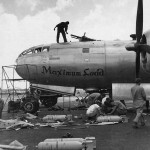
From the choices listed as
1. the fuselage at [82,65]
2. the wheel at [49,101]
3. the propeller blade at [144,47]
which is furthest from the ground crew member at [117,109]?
the wheel at [49,101]

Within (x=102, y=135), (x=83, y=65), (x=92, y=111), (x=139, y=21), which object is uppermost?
(x=139, y=21)

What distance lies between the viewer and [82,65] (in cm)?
2084

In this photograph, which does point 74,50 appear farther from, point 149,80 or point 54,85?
point 149,80

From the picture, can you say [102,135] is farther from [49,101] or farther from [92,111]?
[49,101]

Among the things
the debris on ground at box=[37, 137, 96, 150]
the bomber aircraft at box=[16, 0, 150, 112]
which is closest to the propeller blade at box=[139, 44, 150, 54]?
the bomber aircraft at box=[16, 0, 150, 112]

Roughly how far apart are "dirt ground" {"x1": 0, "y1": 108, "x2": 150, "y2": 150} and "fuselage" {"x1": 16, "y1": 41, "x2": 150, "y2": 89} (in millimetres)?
7226

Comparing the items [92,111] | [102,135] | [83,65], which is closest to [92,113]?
[92,111]

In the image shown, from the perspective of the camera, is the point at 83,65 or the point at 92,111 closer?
the point at 92,111

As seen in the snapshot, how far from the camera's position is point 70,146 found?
8.48 m

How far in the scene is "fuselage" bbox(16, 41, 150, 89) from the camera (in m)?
20.5

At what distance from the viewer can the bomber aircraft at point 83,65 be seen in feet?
67.3

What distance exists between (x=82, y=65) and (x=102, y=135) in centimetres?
1020

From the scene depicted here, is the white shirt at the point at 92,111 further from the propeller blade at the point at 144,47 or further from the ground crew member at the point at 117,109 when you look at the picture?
the propeller blade at the point at 144,47

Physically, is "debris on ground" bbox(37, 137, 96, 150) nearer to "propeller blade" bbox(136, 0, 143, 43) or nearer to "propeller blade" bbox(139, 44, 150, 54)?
"propeller blade" bbox(139, 44, 150, 54)
